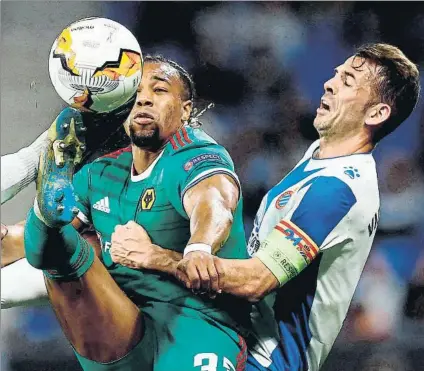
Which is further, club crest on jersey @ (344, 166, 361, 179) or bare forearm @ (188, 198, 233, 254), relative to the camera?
club crest on jersey @ (344, 166, 361, 179)

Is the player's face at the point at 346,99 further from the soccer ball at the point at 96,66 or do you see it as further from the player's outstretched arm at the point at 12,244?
the player's outstretched arm at the point at 12,244

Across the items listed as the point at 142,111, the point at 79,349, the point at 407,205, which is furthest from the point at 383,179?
the point at 79,349

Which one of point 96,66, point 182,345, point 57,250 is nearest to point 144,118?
point 96,66

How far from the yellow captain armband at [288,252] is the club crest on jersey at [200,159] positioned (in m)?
0.32

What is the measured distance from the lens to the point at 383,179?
2.81m

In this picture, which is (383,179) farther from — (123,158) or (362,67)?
(123,158)

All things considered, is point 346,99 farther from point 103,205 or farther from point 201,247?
point 103,205

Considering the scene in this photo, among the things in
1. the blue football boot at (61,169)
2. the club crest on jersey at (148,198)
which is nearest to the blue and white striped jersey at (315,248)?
the club crest on jersey at (148,198)

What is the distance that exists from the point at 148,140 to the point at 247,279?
0.55 metres

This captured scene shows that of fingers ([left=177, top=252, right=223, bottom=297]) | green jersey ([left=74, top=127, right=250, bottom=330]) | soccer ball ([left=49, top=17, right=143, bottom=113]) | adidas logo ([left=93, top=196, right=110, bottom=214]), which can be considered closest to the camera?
soccer ball ([left=49, top=17, right=143, bottom=113])

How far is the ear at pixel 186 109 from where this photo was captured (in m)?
2.83

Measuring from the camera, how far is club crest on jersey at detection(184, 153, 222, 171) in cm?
276

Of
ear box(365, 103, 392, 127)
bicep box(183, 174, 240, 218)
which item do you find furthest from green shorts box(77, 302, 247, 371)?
ear box(365, 103, 392, 127)

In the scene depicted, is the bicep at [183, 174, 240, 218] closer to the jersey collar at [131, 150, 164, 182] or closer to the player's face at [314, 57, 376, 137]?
the jersey collar at [131, 150, 164, 182]
